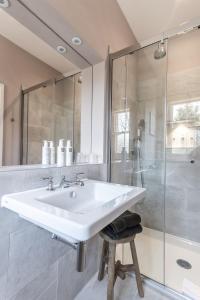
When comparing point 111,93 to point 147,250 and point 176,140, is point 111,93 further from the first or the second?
point 147,250

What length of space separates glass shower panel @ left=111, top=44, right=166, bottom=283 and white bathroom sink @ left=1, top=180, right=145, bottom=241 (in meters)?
0.63


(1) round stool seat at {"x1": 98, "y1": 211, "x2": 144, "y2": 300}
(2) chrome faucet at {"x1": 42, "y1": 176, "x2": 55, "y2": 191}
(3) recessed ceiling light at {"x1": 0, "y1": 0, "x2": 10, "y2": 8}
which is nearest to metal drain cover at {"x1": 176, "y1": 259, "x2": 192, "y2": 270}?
(1) round stool seat at {"x1": 98, "y1": 211, "x2": 144, "y2": 300}

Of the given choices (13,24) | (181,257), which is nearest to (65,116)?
(13,24)

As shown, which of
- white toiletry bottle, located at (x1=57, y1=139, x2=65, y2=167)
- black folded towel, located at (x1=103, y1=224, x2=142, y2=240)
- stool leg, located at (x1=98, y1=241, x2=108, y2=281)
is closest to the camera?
black folded towel, located at (x1=103, y1=224, x2=142, y2=240)

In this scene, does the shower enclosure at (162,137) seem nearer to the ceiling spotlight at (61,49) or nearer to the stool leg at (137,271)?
the stool leg at (137,271)

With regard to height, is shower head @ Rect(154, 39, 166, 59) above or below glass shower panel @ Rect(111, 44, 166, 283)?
above

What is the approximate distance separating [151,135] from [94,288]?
168cm

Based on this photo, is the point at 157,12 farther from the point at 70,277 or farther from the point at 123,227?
the point at 70,277

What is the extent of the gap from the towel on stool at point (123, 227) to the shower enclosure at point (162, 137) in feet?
2.04

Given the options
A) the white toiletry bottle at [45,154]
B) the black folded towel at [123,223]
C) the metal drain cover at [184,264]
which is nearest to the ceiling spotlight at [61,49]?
the white toiletry bottle at [45,154]

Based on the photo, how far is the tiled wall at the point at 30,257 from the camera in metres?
0.85

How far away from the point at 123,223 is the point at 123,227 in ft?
0.08

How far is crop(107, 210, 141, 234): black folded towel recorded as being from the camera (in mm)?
1149

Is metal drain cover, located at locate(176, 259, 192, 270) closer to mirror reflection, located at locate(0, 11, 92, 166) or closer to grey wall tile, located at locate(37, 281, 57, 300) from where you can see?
grey wall tile, located at locate(37, 281, 57, 300)
